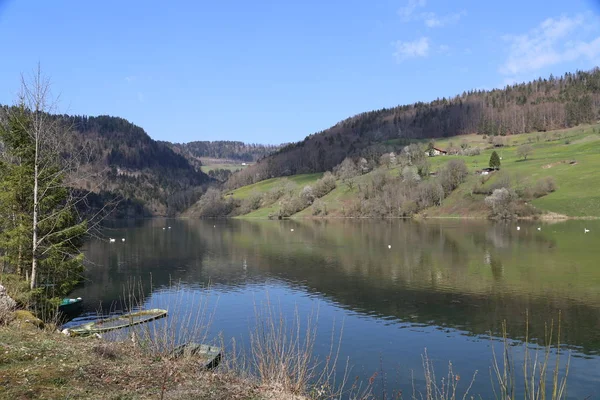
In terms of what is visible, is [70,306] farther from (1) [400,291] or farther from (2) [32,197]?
(1) [400,291]

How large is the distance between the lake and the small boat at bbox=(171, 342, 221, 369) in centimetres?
208

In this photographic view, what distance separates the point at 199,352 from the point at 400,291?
1187 inches

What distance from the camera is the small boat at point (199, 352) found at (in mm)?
16986

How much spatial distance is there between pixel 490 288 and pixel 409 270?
45.6ft

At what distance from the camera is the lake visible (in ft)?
90.0

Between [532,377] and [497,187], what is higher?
[497,187]

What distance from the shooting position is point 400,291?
4606 centimetres

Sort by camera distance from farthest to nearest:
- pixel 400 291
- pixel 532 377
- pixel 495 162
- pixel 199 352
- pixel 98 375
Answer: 1. pixel 495 162
2. pixel 400 291
3. pixel 199 352
4. pixel 98 375
5. pixel 532 377

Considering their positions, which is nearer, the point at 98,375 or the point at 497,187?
the point at 98,375

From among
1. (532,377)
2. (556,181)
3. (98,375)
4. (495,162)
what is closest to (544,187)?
(556,181)

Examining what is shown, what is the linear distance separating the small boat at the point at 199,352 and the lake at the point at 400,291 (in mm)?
2077

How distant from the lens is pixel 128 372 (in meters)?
13.8

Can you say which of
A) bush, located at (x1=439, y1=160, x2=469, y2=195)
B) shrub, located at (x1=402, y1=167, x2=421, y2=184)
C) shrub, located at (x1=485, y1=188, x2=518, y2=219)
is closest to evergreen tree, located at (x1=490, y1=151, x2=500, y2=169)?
bush, located at (x1=439, y1=160, x2=469, y2=195)

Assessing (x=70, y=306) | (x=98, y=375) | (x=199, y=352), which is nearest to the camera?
(x=98, y=375)
